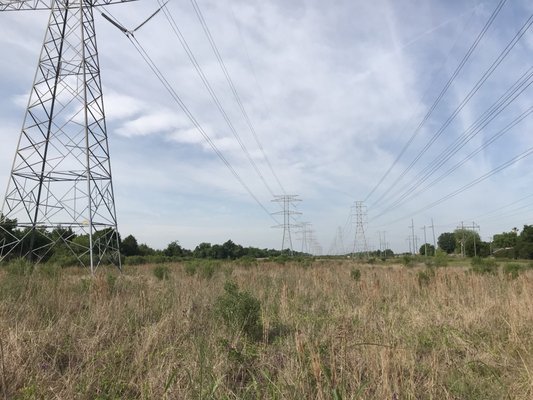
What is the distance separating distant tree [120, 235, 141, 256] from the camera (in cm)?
4706

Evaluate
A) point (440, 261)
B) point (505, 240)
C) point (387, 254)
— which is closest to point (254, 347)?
point (440, 261)

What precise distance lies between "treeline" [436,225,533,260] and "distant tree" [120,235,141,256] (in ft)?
199

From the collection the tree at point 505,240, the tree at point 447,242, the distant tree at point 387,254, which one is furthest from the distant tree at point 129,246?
the tree at point 447,242

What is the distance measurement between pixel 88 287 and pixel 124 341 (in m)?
4.50

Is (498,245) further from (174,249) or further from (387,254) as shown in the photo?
(174,249)

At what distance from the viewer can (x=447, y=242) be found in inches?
5522

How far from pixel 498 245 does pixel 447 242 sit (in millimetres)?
31159

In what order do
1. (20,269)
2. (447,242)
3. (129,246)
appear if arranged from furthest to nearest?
(447,242) → (129,246) → (20,269)

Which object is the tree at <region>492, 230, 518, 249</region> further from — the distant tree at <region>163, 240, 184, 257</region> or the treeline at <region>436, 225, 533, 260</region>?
the distant tree at <region>163, 240, 184, 257</region>

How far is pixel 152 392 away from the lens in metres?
3.28

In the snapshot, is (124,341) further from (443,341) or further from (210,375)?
(443,341)

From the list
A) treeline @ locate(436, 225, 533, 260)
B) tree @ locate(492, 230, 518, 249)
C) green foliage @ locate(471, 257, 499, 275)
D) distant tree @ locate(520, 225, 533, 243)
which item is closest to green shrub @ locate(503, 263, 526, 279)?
green foliage @ locate(471, 257, 499, 275)

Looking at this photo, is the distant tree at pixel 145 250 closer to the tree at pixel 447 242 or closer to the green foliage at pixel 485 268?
the green foliage at pixel 485 268

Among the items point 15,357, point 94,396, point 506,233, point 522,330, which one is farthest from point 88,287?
point 506,233
